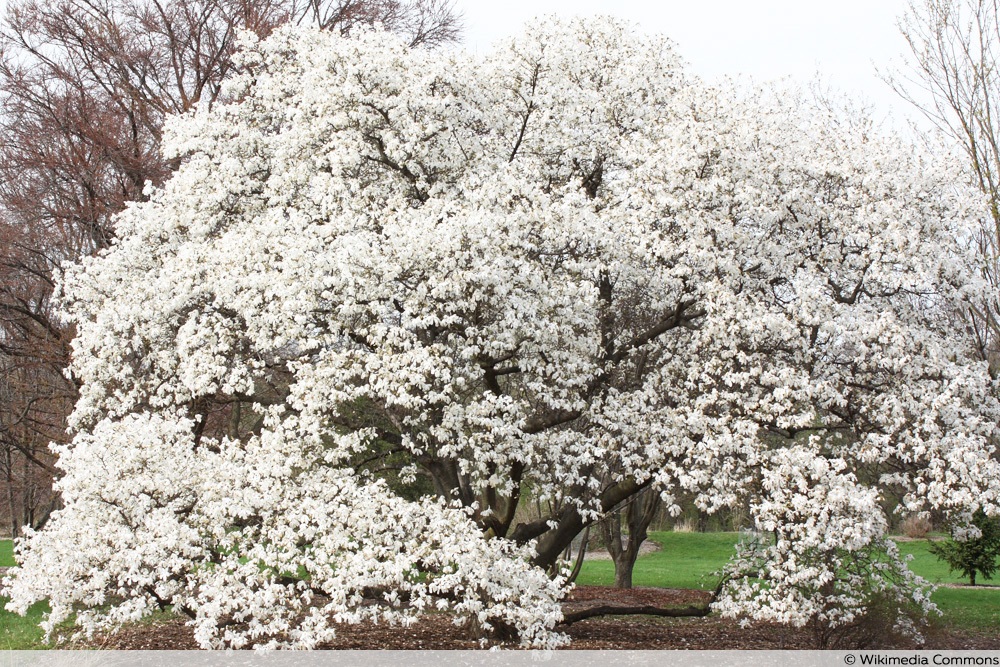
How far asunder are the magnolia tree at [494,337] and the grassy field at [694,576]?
3565 millimetres

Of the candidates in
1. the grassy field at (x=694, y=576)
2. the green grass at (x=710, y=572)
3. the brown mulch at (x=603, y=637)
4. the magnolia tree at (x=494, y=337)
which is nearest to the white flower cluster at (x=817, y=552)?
the magnolia tree at (x=494, y=337)

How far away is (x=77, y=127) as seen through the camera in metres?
22.2

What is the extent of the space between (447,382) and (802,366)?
19.1ft

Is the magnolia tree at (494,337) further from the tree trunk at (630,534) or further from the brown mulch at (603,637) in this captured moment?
the tree trunk at (630,534)

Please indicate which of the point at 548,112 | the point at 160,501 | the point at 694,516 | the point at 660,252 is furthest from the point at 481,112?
the point at 694,516

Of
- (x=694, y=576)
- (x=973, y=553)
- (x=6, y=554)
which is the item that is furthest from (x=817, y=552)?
(x=6, y=554)

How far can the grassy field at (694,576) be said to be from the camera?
1897cm

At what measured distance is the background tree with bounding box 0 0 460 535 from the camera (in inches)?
838

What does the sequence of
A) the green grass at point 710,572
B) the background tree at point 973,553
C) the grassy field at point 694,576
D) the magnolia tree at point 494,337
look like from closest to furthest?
the magnolia tree at point 494,337 → the grassy field at point 694,576 → the green grass at point 710,572 → the background tree at point 973,553

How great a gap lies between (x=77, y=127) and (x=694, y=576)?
24.4 meters

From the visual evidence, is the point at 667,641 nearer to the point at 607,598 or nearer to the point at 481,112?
the point at 607,598

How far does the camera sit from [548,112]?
50.6ft

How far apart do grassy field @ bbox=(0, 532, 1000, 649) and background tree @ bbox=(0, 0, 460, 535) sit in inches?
161

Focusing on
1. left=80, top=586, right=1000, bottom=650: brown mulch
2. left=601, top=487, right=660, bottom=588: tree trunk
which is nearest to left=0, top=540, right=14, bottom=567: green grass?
left=80, top=586, right=1000, bottom=650: brown mulch
